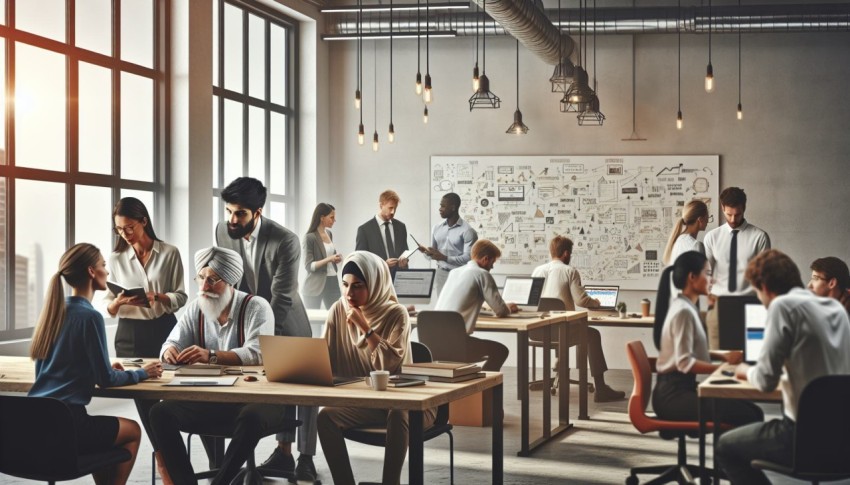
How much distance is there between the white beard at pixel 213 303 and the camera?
197 inches

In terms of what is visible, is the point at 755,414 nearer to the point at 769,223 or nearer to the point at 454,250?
the point at 454,250

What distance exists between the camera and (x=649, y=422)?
4988 mm

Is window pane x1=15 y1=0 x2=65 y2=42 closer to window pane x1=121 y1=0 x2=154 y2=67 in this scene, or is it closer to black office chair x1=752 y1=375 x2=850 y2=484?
window pane x1=121 y1=0 x2=154 y2=67

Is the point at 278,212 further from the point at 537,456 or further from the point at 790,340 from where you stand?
the point at 790,340

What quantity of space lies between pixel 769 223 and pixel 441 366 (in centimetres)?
746

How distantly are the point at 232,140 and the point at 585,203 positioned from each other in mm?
3937

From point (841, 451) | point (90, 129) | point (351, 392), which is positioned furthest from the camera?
point (90, 129)

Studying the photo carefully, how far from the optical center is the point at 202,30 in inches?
362

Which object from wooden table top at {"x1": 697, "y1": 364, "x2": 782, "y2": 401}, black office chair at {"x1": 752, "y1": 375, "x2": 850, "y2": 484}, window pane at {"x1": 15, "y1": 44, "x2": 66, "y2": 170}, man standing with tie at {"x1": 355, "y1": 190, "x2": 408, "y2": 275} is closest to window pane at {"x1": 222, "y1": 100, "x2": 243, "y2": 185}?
man standing with tie at {"x1": 355, "y1": 190, "x2": 408, "y2": 275}

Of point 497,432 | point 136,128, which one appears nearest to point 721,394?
point 497,432

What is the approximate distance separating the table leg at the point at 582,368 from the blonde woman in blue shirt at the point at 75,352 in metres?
4.39

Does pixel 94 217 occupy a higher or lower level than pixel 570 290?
higher

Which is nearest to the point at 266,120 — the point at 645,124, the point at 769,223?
the point at 645,124

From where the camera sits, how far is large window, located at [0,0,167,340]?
291 inches
